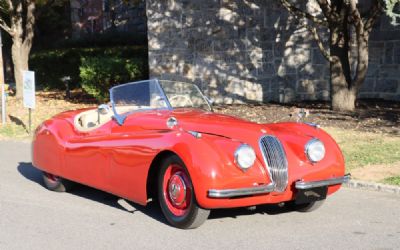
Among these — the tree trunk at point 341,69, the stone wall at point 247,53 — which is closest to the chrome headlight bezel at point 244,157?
the tree trunk at point 341,69

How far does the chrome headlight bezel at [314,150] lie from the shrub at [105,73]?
1165 cm

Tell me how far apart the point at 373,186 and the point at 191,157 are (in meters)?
2.99

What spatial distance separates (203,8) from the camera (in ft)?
48.9

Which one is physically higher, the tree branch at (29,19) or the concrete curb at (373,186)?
the tree branch at (29,19)

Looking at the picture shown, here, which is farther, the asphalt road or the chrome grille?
the chrome grille

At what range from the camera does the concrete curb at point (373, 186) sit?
280 inches

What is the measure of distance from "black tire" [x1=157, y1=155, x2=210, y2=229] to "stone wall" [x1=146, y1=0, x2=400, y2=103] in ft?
31.1

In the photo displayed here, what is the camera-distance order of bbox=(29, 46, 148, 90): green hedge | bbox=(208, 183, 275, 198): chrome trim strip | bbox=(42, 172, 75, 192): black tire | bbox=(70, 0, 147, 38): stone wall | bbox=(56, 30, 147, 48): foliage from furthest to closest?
1. bbox=(70, 0, 147, 38): stone wall
2. bbox=(56, 30, 147, 48): foliage
3. bbox=(29, 46, 148, 90): green hedge
4. bbox=(42, 172, 75, 192): black tire
5. bbox=(208, 183, 275, 198): chrome trim strip

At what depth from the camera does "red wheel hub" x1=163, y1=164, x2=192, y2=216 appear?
5.55 meters

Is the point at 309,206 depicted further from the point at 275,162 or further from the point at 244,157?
the point at 244,157

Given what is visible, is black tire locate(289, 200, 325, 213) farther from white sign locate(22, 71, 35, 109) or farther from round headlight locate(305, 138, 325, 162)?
white sign locate(22, 71, 35, 109)

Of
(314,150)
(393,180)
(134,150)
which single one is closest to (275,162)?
(314,150)

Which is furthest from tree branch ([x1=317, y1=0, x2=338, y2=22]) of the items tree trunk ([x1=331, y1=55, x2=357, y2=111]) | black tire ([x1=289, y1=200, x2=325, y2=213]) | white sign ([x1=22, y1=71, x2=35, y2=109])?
black tire ([x1=289, y1=200, x2=325, y2=213])

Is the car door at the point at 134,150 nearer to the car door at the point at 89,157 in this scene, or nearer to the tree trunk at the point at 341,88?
the car door at the point at 89,157
